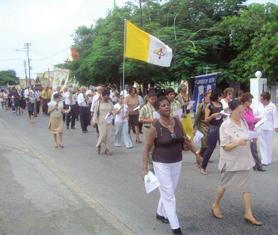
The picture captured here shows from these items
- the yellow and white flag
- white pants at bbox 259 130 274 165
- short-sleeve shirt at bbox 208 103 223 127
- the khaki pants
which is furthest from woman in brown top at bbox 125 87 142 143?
short-sleeve shirt at bbox 208 103 223 127

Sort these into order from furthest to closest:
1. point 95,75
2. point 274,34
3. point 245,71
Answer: point 95,75 → point 245,71 → point 274,34

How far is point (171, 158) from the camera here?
5.46 m

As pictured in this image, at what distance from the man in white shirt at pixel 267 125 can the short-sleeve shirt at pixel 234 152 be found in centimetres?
435

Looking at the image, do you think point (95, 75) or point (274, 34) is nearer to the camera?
point (274, 34)

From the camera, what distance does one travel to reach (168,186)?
5.40m

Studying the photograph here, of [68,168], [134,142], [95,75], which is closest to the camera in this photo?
[68,168]

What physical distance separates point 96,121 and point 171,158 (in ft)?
21.7

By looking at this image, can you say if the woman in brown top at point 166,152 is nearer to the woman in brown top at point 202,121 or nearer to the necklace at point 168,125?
the necklace at point 168,125

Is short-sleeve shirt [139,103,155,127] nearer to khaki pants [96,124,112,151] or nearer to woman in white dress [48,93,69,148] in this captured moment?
khaki pants [96,124,112,151]

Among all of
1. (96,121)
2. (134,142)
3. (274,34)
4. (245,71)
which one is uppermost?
(274,34)

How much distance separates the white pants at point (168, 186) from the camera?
5312 millimetres

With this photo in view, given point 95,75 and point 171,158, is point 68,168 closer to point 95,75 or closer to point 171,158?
point 171,158

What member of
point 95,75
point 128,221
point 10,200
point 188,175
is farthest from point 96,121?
point 95,75

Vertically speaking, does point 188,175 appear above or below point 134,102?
below
